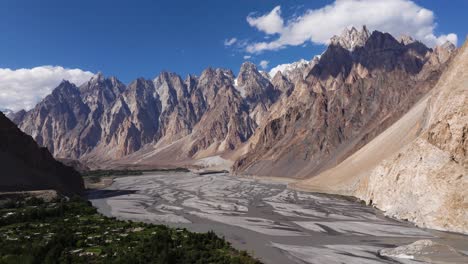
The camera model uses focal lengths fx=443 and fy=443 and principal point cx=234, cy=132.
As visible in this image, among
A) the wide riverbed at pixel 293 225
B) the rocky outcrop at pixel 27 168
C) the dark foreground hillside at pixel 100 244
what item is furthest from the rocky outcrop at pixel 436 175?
the rocky outcrop at pixel 27 168

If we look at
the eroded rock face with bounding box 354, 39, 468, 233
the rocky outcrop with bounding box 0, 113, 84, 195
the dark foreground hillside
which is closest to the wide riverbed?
the eroded rock face with bounding box 354, 39, 468, 233

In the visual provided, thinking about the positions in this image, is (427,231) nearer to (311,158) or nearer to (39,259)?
(39,259)

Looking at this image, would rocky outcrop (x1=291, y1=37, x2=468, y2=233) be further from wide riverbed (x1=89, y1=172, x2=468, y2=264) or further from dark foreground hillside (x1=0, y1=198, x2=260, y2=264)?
dark foreground hillside (x1=0, y1=198, x2=260, y2=264)

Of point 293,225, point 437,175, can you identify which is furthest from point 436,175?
point 293,225

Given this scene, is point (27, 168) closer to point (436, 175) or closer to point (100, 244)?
point (100, 244)

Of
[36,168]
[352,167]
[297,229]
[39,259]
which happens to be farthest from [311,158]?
[39,259]
